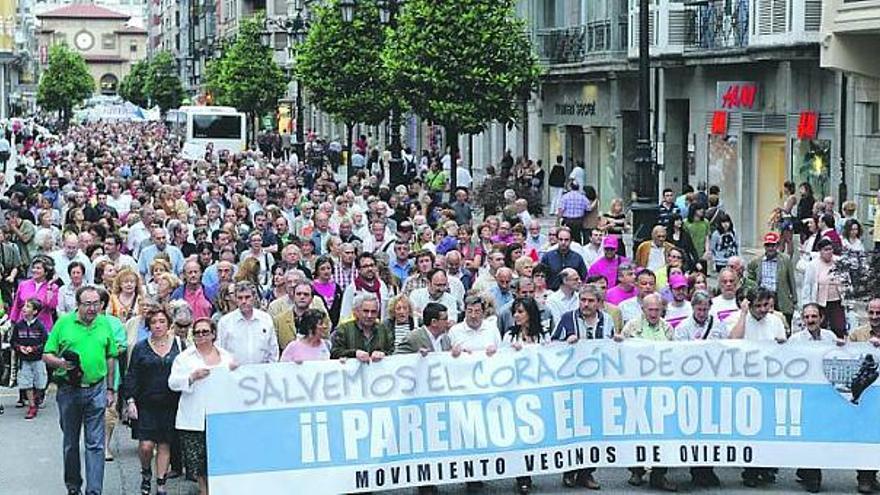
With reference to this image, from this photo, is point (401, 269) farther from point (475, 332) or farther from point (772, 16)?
point (772, 16)

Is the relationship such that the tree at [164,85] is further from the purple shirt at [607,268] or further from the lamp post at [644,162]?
the purple shirt at [607,268]

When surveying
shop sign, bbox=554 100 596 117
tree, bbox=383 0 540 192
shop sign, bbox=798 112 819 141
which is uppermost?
tree, bbox=383 0 540 192

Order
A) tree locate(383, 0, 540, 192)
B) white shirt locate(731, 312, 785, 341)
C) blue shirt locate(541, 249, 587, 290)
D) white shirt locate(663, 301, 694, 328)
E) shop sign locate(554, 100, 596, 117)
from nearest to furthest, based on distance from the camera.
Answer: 1. white shirt locate(731, 312, 785, 341)
2. white shirt locate(663, 301, 694, 328)
3. blue shirt locate(541, 249, 587, 290)
4. tree locate(383, 0, 540, 192)
5. shop sign locate(554, 100, 596, 117)

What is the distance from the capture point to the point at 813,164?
96.1 ft

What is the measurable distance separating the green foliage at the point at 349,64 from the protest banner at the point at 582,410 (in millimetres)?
36784

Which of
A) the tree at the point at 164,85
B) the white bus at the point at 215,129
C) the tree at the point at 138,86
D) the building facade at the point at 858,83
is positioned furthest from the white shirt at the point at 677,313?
the tree at the point at 138,86

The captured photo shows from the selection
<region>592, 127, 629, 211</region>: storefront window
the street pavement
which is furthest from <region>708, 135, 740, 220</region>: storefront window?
the street pavement

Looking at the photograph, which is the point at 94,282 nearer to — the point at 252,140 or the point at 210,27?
the point at 252,140

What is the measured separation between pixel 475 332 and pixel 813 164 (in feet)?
58.9

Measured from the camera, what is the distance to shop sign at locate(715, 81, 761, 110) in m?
31.4

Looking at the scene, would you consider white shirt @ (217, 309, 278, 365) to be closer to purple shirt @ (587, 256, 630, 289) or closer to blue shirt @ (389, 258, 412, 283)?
purple shirt @ (587, 256, 630, 289)

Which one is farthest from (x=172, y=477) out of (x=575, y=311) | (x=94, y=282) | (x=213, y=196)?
(x=213, y=196)

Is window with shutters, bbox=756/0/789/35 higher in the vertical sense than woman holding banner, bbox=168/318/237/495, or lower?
higher

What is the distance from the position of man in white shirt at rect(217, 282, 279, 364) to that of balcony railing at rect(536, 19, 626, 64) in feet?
86.6
